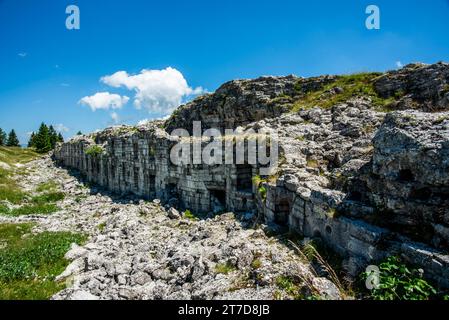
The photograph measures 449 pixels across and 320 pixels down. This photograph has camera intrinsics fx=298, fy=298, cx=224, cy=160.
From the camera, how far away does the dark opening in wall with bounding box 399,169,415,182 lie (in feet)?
18.9

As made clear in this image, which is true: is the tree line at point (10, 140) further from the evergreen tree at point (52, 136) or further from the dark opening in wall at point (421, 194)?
the dark opening in wall at point (421, 194)

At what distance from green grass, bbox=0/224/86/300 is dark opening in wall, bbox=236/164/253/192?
255 inches

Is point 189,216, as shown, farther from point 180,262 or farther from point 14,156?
point 14,156

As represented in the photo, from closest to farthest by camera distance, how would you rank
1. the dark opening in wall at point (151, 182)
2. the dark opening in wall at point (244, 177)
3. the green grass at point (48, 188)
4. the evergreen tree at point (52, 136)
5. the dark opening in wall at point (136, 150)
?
the dark opening in wall at point (244, 177) → the dark opening in wall at point (151, 182) → the dark opening in wall at point (136, 150) → the green grass at point (48, 188) → the evergreen tree at point (52, 136)

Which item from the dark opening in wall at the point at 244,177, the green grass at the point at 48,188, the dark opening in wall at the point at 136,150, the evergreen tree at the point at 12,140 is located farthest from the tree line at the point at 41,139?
the dark opening in wall at the point at 244,177

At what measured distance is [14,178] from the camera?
28.0 meters

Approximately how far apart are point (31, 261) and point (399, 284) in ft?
33.6

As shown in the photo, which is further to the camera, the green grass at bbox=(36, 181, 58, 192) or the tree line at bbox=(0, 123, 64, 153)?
the tree line at bbox=(0, 123, 64, 153)

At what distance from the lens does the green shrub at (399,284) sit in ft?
13.9

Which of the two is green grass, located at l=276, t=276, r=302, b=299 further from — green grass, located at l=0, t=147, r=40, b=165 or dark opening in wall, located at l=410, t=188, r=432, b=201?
green grass, located at l=0, t=147, r=40, b=165

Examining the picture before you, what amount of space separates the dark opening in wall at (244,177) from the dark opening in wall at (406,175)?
657 centimetres

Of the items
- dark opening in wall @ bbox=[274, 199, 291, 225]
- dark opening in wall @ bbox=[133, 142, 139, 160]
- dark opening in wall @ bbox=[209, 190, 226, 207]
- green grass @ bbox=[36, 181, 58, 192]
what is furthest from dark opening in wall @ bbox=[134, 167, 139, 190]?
dark opening in wall @ bbox=[274, 199, 291, 225]
